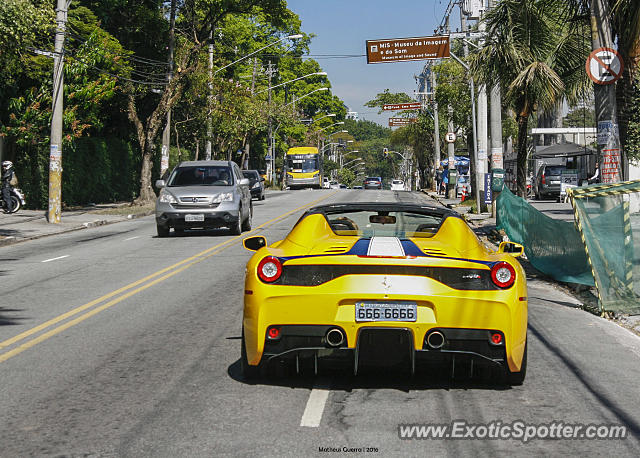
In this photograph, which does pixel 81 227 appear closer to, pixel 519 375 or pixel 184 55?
pixel 184 55

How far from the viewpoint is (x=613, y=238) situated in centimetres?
1024

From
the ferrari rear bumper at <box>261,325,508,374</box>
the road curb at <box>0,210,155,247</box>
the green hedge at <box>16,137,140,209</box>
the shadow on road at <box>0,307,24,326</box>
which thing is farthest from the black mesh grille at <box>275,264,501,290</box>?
the green hedge at <box>16,137,140,209</box>

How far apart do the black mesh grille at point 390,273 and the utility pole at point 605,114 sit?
7.69 m

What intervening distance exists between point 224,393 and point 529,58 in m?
18.7

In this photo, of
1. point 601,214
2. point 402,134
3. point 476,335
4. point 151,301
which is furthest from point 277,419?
point 402,134

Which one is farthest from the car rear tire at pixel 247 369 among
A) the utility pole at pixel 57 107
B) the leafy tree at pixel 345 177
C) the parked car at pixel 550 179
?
the leafy tree at pixel 345 177

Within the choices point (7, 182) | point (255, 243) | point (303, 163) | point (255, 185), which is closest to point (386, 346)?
point (255, 243)

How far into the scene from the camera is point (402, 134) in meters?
87.4

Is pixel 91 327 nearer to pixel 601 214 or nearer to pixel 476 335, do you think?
pixel 476 335

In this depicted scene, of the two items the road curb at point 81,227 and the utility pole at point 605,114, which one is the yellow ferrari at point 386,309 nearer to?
the utility pole at point 605,114

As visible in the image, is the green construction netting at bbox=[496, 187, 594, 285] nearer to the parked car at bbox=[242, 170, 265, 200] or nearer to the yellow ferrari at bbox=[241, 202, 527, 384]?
the yellow ferrari at bbox=[241, 202, 527, 384]

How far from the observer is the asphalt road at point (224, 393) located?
4945 millimetres

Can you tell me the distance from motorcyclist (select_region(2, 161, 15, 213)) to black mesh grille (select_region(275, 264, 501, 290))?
24485 millimetres

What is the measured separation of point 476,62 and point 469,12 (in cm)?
1313
